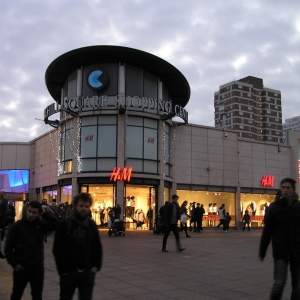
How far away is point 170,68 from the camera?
2994 centimetres

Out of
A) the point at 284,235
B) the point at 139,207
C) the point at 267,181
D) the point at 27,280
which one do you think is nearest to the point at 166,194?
Answer: the point at 139,207

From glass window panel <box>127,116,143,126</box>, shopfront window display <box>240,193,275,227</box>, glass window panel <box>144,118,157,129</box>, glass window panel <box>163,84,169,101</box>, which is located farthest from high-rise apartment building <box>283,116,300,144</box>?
glass window panel <box>127,116,143,126</box>

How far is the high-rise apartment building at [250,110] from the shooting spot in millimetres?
117562

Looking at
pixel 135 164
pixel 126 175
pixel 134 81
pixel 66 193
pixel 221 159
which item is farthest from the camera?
pixel 221 159

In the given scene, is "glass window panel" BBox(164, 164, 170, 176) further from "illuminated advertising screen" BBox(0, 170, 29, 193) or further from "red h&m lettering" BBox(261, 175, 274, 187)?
"illuminated advertising screen" BBox(0, 170, 29, 193)

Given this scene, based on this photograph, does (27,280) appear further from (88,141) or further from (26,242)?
(88,141)

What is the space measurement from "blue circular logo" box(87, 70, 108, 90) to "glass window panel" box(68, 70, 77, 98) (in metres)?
1.72

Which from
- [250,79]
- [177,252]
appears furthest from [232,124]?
[177,252]

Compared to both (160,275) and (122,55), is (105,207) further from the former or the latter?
(160,275)

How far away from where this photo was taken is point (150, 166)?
95.8 ft

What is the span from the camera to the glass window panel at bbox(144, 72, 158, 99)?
30.1m

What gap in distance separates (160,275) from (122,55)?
2152cm

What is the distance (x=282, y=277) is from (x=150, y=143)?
945 inches

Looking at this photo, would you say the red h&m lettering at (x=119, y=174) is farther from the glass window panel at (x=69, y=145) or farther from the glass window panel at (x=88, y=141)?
the glass window panel at (x=69, y=145)
